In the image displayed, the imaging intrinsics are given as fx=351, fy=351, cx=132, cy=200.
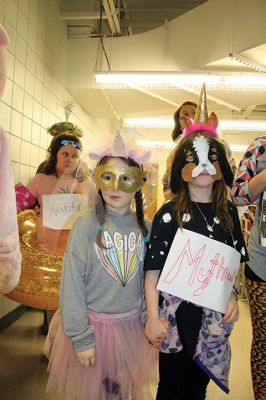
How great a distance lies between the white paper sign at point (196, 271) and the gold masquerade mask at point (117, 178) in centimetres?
28

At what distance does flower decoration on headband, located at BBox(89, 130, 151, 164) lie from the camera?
1401 mm

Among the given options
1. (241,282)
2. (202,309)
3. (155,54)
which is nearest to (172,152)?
(202,309)

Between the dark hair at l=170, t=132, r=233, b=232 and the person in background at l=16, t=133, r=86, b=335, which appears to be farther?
the person in background at l=16, t=133, r=86, b=335

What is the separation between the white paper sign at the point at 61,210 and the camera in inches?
79.0

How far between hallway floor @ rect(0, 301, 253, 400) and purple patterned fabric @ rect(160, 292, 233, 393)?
0.85 m

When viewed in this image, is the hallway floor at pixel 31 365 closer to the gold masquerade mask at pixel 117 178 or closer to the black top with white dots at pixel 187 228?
the black top with white dots at pixel 187 228

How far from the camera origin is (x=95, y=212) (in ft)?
4.60

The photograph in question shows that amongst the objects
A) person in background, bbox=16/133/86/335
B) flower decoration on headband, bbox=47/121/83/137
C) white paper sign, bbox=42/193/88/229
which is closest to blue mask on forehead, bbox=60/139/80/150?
person in background, bbox=16/133/86/335

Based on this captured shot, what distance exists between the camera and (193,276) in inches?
47.9

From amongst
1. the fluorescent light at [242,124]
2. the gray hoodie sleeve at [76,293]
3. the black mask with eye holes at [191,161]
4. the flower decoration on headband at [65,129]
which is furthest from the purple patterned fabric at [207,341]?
the fluorescent light at [242,124]

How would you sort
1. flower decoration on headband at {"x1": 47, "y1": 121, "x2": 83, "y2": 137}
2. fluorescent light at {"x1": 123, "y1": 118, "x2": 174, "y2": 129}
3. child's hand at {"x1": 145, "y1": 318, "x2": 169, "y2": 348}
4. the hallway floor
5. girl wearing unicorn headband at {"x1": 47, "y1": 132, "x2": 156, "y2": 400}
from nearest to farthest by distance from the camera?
child's hand at {"x1": 145, "y1": 318, "x2": 169, "y2": 348}
girl wearing unicorn headband at {"x1": 47, "y1": 132, "x2": 156, "y2": 400}
the hallway floor
flower decoration on headband at {"x1": 47, "y1": 121, "x2": 83, "y2": 137}
fluorescent light at {"x1": 123, "y1": 118, "x2": 174, "y2": 129}

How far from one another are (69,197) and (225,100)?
10.4ft

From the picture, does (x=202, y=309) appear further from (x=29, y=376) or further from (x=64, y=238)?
(x=29, y=376)

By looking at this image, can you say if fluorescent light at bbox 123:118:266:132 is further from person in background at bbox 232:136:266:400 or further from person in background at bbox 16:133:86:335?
person in background at bbox 232:136:266:400
